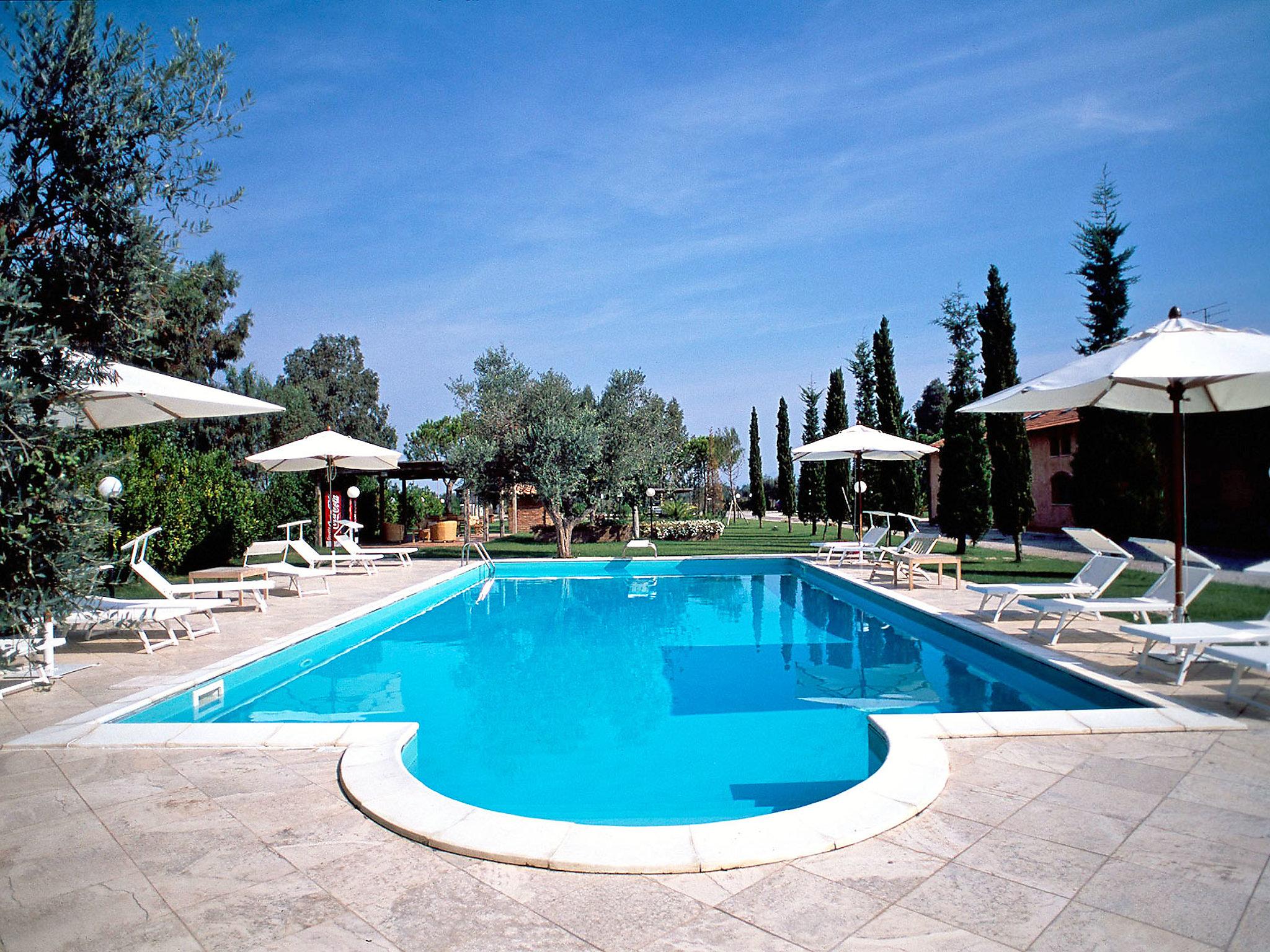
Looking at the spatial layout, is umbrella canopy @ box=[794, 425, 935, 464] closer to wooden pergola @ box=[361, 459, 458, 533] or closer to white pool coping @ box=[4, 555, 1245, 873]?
white pool coping @ box=[4, 555, 1245, 873]

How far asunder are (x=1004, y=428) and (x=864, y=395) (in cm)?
1205

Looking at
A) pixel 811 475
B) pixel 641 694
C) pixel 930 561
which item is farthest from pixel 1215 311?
pixel 641 694

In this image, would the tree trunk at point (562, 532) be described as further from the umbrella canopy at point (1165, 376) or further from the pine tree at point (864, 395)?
the umbrella canopy at point (1165, 376)

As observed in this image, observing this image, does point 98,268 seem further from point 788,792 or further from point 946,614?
point 946,614

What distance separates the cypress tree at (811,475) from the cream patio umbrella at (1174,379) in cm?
1485

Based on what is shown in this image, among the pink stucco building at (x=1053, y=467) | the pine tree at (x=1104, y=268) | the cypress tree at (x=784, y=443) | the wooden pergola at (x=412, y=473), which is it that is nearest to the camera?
the pine tree at (x=1104, y=268)

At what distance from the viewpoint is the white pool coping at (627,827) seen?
2.92m

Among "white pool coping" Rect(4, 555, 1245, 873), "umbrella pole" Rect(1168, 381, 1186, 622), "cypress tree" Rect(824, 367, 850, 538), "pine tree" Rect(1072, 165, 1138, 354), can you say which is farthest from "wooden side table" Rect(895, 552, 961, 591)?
"pine tree" Rect(1072, 165, 1138, 354)

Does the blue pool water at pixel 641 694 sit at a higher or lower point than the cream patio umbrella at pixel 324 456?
lower

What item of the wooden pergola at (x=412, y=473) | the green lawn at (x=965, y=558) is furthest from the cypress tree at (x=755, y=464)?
the wooden pergola at (x=412, y=473)

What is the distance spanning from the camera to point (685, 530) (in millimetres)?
22250

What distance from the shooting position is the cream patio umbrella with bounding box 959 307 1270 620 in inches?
227

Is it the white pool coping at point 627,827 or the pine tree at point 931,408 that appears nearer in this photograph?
the white pool coping at point 627,827

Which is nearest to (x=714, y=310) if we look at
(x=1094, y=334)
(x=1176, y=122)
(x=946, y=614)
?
(x=1094, y=334)
